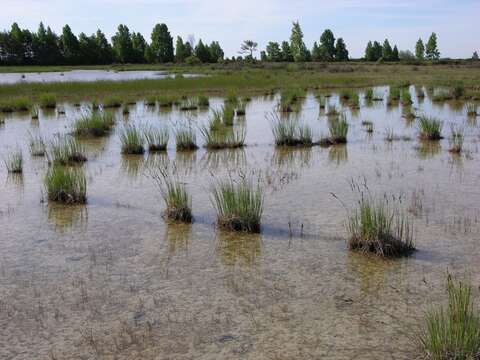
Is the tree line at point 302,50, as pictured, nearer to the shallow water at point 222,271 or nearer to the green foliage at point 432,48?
the green foliage at point 432,48

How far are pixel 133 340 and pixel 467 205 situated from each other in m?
4.46

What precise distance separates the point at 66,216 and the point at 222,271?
2.58 m

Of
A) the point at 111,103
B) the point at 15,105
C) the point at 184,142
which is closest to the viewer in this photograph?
the point at 184,142

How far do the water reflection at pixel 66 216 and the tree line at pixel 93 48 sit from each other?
6040cm

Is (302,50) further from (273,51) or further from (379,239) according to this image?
(379,239)

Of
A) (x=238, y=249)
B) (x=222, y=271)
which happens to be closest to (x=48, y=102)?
(x=238, y=249)

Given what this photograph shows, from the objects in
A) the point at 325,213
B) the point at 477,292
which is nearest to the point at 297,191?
the point at 325,213

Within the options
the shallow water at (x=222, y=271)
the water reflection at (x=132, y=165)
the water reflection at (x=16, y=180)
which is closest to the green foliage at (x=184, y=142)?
the water reflection at (x=132, y=165)

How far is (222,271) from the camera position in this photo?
4.77m

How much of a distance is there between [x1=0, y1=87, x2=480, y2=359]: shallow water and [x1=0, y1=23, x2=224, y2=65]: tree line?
60055 mm

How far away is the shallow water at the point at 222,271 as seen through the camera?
3566 millimetres

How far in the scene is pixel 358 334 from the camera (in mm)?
3586

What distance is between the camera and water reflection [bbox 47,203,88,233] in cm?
612

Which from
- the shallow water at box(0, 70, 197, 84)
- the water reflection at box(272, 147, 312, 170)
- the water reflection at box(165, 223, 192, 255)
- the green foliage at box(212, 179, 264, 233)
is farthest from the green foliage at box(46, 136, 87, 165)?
the shallow water at box(0, 70, 197, 84)
